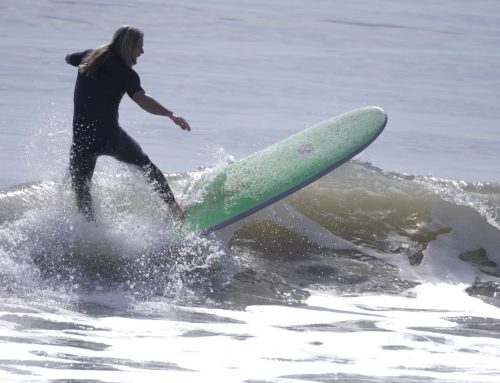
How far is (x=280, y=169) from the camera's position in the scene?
8320 mm

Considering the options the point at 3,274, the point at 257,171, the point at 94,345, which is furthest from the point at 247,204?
the point at 94,345

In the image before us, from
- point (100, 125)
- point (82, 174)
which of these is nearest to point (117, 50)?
point (100, 125)

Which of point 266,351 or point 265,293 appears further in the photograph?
point 265,293

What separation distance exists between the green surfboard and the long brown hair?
127 cm

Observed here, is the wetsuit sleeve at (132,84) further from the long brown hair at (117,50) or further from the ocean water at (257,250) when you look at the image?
the ocean water at (257,250)

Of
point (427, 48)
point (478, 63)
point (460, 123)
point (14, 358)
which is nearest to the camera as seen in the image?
point (14, 358)

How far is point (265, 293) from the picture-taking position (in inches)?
303

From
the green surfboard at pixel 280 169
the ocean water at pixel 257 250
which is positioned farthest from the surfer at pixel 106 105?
the green surfboard at pixel 280 169

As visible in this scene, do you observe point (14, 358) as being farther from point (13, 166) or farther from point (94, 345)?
point (13, 166)

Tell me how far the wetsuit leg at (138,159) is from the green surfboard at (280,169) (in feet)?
1.03

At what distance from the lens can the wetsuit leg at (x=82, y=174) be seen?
24.8ft

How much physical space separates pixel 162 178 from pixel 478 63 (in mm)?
14071

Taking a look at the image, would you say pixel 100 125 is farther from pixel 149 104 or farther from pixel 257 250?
pixel 257 250

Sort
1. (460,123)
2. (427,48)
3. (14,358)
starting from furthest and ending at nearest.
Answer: (427,48), (460,123), (14,358)
